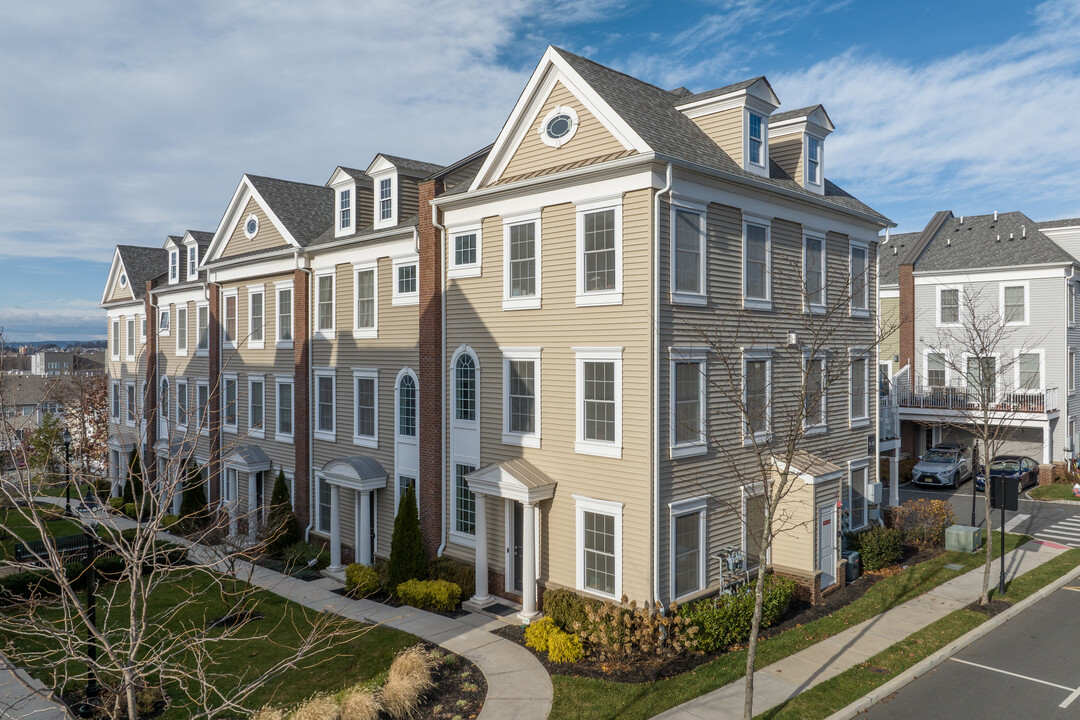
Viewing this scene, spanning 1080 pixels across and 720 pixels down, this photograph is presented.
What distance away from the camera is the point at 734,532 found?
17.8 meters

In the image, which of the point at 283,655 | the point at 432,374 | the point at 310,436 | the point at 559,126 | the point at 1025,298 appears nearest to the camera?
the point at 283,655

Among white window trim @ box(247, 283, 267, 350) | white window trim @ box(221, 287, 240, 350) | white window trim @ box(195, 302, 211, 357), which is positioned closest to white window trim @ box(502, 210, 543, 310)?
white window trim @ box(247, 283, 267, 350)

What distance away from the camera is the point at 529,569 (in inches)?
678

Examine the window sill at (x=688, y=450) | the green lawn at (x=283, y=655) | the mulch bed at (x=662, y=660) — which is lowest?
the green lawn at (x=283, y=655)

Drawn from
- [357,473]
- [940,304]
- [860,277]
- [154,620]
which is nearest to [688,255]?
[860,277]

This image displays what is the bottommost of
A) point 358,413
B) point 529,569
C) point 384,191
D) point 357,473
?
point 529,569

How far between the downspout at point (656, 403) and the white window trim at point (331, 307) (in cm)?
1352

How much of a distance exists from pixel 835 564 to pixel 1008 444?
2466 centimetres

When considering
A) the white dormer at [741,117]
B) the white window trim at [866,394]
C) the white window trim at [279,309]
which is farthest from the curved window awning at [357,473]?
the white window trim at [866,394]

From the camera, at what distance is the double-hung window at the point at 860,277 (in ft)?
73.6

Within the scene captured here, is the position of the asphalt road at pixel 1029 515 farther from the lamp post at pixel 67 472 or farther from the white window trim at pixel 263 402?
the lamp post at pixel 67 472

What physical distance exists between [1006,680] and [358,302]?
66.5 feet

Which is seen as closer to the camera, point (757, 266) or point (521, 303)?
point (521, 303)

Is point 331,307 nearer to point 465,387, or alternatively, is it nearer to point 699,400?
point 465,387
